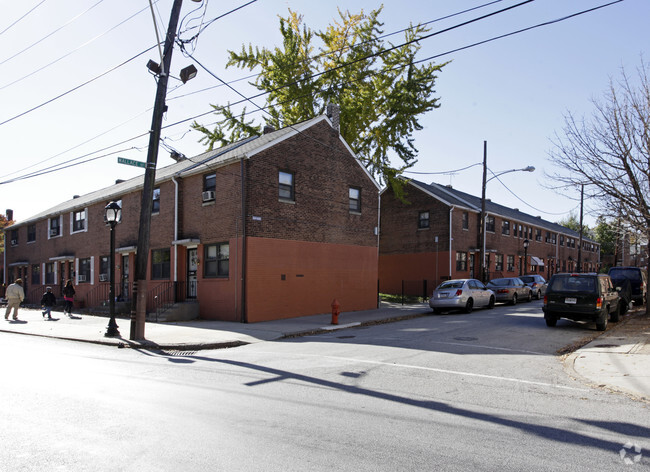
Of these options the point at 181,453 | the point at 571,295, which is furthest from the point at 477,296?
the point at 181,453

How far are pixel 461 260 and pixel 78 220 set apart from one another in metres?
26.0

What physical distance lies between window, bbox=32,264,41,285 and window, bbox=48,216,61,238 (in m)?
3.13

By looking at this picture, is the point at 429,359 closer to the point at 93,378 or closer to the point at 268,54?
the point at 93,378

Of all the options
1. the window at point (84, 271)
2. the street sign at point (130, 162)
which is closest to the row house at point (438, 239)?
the window at point (84, 271)

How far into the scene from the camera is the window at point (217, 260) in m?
19.0

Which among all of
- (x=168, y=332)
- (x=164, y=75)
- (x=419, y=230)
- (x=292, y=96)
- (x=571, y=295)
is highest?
(x=292, y=96)

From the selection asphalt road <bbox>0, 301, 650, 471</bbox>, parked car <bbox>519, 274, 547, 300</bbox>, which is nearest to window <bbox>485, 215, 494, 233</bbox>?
parked car <bbox>519, 274, 547, 300</bbox>

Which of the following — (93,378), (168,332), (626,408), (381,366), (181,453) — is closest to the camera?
(181,453)

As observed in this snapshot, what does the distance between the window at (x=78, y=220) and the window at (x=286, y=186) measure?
15.7m

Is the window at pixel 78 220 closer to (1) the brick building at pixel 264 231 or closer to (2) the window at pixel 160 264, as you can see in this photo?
(1) the brick building at pixel 264 231

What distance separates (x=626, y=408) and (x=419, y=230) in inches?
1178

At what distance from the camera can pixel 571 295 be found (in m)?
14.3

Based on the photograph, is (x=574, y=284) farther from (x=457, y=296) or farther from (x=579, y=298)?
(x=457, y=296)

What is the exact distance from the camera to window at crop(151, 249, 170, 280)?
2195cm
